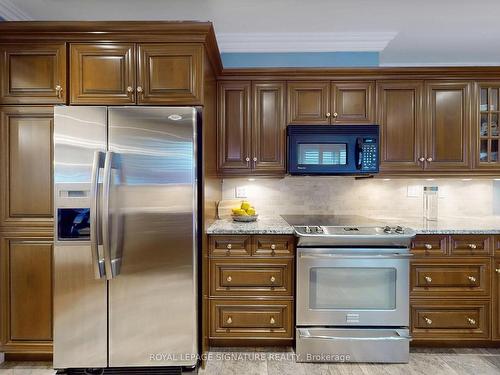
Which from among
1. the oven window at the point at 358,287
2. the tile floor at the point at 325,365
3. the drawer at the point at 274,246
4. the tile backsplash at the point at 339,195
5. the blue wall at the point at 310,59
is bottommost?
the tile floor at the point at 325,365

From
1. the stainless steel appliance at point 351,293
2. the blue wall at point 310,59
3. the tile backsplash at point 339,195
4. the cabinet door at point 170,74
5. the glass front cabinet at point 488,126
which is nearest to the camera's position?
the cabinet door at point 170,74

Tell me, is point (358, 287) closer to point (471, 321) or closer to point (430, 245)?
point (430, 245)

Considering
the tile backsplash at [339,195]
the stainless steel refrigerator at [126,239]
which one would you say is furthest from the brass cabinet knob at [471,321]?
the stainless steel refrigerator at [126,239]

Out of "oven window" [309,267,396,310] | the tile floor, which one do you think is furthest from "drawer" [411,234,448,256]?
the tile floor

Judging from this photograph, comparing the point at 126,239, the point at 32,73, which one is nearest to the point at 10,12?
the point at 32,73

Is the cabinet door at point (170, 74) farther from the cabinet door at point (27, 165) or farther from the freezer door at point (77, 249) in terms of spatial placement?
the cabinet door at point (27, 165)

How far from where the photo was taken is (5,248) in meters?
2.04

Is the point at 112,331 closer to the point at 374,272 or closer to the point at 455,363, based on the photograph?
the point at 374,272

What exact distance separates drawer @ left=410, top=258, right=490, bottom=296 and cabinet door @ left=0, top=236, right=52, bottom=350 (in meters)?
2.68

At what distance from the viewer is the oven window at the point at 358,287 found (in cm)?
221

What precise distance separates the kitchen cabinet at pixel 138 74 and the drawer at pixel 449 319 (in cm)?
231

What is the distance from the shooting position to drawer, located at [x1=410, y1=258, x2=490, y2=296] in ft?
7.43

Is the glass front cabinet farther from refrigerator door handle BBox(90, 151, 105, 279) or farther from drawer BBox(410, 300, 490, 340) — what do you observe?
refrigerator door handle BBox(90, 151, 105, 279)

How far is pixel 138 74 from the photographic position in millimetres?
2004
